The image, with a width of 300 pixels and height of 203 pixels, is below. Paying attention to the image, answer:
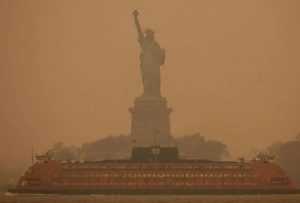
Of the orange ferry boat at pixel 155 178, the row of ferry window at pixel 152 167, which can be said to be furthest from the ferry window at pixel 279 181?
the row of ferry window at pixel 152 167

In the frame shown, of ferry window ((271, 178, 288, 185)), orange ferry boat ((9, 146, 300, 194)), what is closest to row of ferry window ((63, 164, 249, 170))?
orange ferry boat ((9, 146, 300, 194))

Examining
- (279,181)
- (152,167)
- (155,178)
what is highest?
(152,167)

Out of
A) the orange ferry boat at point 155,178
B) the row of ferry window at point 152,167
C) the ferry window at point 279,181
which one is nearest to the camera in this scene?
the ferry window at point 279,181

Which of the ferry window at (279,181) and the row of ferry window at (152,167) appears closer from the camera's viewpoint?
the ferry window at (279,181)

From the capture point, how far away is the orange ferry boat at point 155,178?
14750 centimetres

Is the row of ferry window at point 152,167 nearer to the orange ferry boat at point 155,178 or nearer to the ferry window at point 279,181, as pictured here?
the orange ferry boat at point 155,178

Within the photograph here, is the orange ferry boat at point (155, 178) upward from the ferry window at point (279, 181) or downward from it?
upward

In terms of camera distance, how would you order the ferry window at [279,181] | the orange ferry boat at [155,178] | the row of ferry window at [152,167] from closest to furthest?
the ferry window at [279,181] < the orange ferry boat at [155,178] < the row of ferry window at [152,167]

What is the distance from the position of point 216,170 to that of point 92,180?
49.8ft

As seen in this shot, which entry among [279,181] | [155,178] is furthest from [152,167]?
[279,181]

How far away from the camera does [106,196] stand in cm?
14738

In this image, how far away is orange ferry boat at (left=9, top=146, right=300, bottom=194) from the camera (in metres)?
148

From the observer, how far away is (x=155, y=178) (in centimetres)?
14900

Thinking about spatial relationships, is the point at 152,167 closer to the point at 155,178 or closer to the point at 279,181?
the point at 155,178
